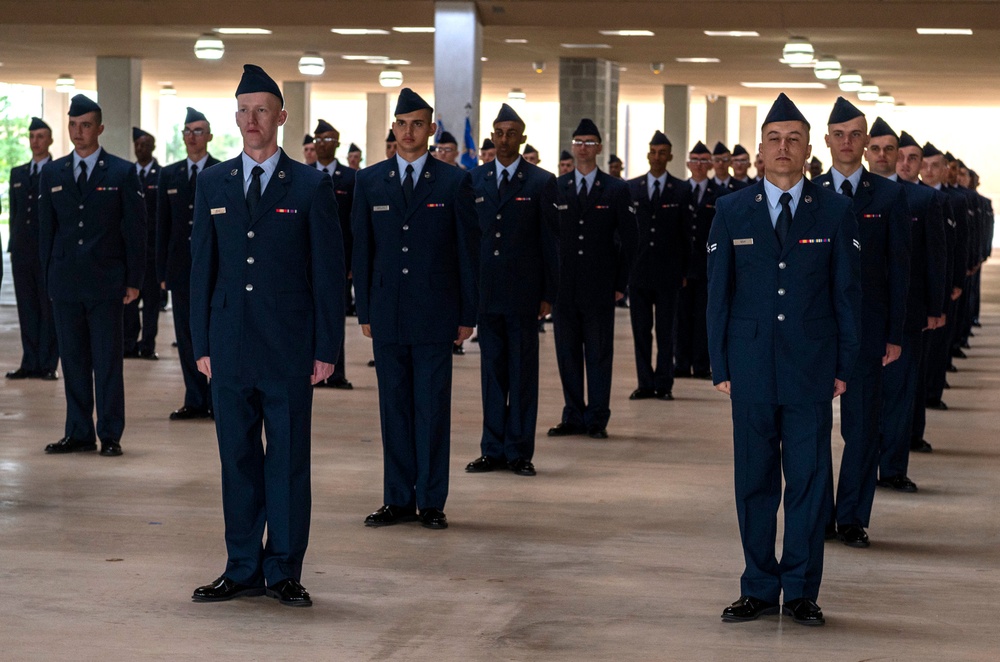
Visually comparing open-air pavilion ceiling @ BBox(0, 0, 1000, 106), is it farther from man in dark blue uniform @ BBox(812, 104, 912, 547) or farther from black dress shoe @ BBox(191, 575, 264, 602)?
black dress shoe @ BBox(191, 575, 264, 602)

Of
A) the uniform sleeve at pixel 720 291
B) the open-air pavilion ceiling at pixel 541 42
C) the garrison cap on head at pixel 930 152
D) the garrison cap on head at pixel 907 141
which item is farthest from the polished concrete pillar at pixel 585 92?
the uniform sleeve at pixel 720 291

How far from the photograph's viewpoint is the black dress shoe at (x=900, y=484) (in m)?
7.46

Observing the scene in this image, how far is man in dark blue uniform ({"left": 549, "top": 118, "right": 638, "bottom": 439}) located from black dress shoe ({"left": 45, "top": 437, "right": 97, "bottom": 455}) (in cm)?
281

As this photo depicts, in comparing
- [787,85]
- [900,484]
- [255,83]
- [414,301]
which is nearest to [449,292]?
[414,301]

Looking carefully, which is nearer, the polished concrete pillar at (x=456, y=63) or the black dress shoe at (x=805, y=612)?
the black dress shoe at (x=805, y=612)

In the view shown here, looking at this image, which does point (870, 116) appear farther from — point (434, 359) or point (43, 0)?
point (434, 359)

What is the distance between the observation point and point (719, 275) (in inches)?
194

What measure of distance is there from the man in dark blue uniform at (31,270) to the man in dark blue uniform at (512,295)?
4975 millimetres

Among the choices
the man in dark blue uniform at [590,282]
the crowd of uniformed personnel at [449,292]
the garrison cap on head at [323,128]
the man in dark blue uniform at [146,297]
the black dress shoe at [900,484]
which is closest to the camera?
the crowd of uniformed personnel at [449,292]

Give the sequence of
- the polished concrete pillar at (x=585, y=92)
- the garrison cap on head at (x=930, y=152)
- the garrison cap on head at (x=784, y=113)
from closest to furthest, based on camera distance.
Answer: the garrison cap on head at (x=784, y=113) → the garrison cap on head at (x=930, y=152) → the polished concrete pillar at (x=585, y=92)

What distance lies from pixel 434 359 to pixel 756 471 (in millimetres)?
1925

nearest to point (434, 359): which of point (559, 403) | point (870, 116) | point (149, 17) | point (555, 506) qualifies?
point (555, 506)

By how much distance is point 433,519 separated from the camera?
20.8 ft

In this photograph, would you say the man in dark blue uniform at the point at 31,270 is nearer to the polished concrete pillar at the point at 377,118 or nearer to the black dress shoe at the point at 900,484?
the black dress shoe at the point at 900,484
